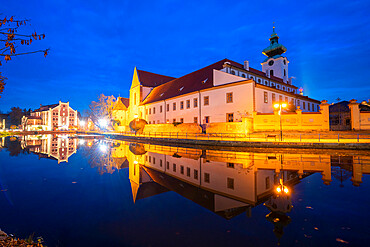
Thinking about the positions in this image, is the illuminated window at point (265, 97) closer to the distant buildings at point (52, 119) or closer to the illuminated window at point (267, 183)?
the illuminated window at point (267, 183)

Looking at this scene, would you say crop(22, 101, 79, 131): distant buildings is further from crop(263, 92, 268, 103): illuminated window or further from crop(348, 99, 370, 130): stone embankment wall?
crop(348, 99, 370, 130): stone embankment wall

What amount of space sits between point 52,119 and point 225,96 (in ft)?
265

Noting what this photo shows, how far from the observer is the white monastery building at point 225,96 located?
26906 millimetres

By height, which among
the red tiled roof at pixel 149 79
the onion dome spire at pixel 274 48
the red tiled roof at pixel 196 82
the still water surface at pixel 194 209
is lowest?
the still water surface at pixel 194 209

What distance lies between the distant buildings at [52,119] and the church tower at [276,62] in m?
82.9

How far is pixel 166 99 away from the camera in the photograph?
132ft

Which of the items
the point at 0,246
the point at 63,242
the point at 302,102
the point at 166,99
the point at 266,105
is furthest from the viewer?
the point at 166,99

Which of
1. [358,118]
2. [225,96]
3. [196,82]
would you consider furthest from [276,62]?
[358,118]

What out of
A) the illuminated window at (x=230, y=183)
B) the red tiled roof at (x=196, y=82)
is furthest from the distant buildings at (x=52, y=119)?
the illuminated window at (x=230, y=183)

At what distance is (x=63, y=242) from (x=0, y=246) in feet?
2.90

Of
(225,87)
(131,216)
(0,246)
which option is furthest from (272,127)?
(0,246)

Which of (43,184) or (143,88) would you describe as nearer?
(43,184)

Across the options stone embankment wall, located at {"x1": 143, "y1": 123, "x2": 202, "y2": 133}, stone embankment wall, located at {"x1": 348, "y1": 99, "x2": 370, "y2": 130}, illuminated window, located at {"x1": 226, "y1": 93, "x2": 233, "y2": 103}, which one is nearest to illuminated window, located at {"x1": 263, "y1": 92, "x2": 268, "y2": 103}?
illuminated window, located at {"x1": 226, "y1": 93, "x2": 233, "y2": 103}

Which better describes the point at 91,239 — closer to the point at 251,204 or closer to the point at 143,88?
the point at 251,204
